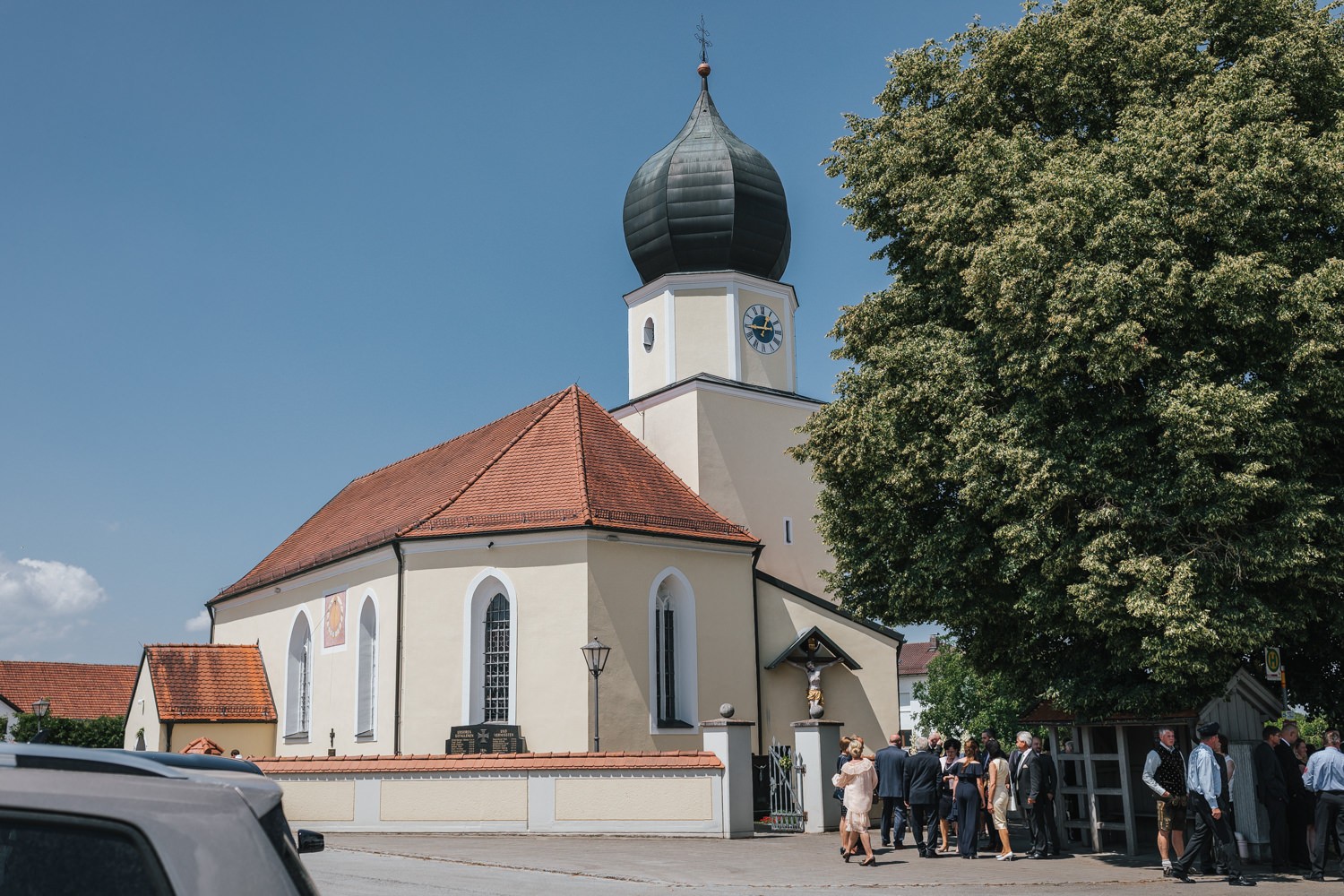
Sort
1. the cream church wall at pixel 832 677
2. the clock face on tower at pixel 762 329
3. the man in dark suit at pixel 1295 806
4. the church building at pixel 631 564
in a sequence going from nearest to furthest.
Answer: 1. the man in dark suit at pixel 1295 806
2. the church building at pixel 631 564
3. the cream church wall at pixel 832 677
4. the clock face on tower at pixel 762 329

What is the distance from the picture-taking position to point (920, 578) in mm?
16609

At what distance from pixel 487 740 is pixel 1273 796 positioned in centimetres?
1346

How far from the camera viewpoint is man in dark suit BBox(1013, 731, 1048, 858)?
607 inches

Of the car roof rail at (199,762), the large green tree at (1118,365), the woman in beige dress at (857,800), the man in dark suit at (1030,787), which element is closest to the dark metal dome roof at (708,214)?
the large green tree at (1118,365)

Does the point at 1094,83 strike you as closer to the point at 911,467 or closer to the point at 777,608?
the point at 911,467

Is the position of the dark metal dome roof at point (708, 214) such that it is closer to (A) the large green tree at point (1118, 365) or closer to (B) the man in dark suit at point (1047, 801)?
(A) the large green tree at point (1118, 365)

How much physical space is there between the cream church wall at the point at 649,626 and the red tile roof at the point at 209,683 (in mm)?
11443

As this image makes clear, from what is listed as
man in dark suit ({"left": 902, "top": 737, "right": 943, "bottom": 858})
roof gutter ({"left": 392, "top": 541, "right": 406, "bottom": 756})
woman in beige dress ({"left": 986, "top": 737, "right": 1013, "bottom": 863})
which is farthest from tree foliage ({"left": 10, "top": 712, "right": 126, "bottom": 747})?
woman in beige dress ({"left": 986, "top": 737, "right": 1013, "bottom": 863})

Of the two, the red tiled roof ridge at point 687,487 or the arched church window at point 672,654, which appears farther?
the red tiled roof ridge at point 687,487

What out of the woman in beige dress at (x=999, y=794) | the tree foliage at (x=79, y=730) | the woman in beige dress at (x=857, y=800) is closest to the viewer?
the woman in beige dress at (x=857, y=800)

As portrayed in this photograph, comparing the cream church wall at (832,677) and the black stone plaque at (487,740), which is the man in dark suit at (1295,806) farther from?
the black stone plaque at (487,740)

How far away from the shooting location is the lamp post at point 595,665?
2159 centimetres

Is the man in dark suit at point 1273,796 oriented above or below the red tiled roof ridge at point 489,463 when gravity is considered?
below

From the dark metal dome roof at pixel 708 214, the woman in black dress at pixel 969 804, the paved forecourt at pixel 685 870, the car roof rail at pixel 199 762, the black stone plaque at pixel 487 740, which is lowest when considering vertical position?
the paved forecourt at pixel 685 870
